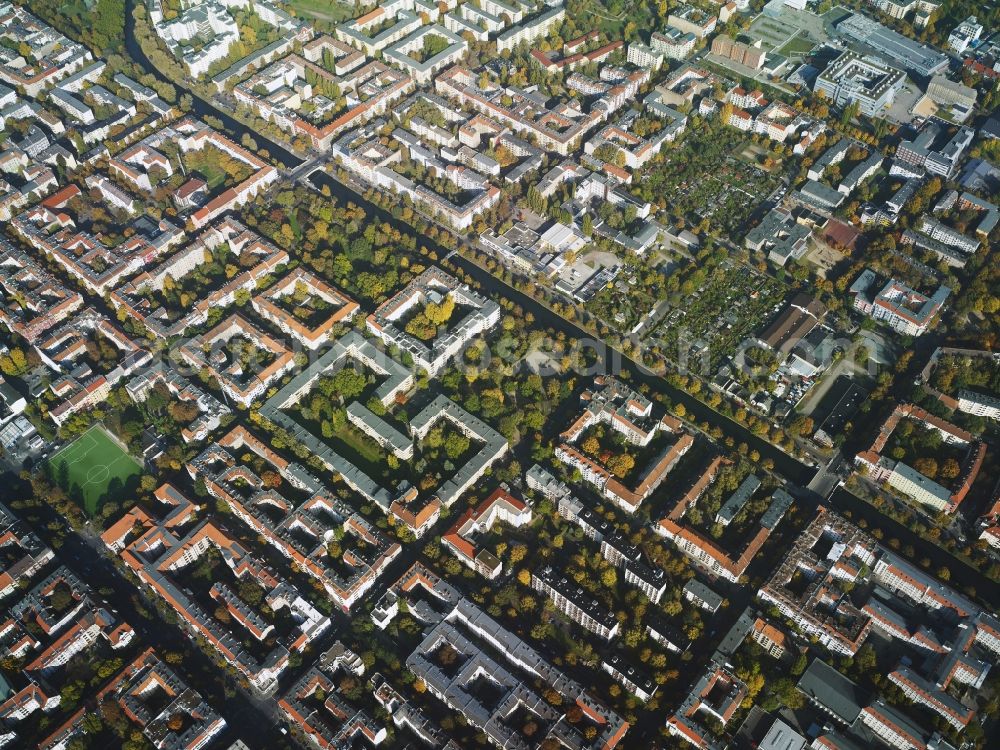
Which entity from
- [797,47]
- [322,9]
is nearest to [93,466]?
[322,9]

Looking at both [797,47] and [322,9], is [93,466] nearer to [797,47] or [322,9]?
[322,9]

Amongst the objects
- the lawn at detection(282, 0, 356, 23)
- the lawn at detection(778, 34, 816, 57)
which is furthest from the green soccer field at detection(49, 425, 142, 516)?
the lawn at detection(778, 34, 816, 57)

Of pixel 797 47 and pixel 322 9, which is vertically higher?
pixel 797 47

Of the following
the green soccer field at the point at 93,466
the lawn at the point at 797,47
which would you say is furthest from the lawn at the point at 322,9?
the green soccer field at the point at 93,466

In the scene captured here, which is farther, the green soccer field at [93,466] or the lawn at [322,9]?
the lawn at [322,9]

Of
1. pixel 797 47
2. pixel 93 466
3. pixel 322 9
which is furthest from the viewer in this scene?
pixel 322 9

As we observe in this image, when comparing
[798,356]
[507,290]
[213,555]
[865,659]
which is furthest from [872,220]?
[213,555]

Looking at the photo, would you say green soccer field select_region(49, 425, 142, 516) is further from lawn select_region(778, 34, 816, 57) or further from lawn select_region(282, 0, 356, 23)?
lawn select_region(778, 34, 816, 57)

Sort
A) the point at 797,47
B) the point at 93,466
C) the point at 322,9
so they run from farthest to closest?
1. the point at 322,9
2. the point at 797,47
3. the point at 93,466

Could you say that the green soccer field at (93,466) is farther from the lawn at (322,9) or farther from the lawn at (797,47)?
the lawn at (797,47)

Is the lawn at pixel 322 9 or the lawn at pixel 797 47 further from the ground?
the lawn at pixel 797 47
